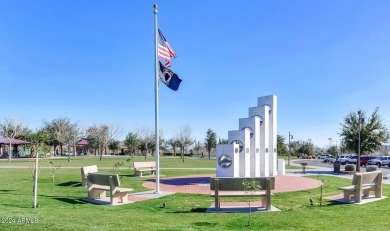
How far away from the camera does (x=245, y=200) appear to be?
10688 millimetres

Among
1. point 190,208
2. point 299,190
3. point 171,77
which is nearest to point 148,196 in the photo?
point 190,208

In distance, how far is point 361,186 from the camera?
1044 centimetres

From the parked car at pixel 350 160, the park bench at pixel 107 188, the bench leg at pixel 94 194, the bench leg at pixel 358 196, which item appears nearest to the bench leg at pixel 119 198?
the park bench at pixel 107 188

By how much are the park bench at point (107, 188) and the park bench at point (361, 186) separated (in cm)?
682

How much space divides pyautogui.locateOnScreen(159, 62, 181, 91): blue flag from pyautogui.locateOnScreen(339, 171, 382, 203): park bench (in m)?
7.02

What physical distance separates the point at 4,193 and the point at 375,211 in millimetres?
11673

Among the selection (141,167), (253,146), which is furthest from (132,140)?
(253,146)

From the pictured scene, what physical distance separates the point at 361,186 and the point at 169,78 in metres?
7.72

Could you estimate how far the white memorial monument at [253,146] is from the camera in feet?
52.8

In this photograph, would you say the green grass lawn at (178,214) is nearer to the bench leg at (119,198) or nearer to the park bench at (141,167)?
the bench leg at (119,198)

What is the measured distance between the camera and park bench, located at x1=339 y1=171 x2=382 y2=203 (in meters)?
10.4

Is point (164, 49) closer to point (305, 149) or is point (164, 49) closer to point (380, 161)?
point (380, 161)

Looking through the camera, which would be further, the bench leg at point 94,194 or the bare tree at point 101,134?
the bare tree at point 101,134

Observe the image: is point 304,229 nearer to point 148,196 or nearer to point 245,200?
point 245,200
